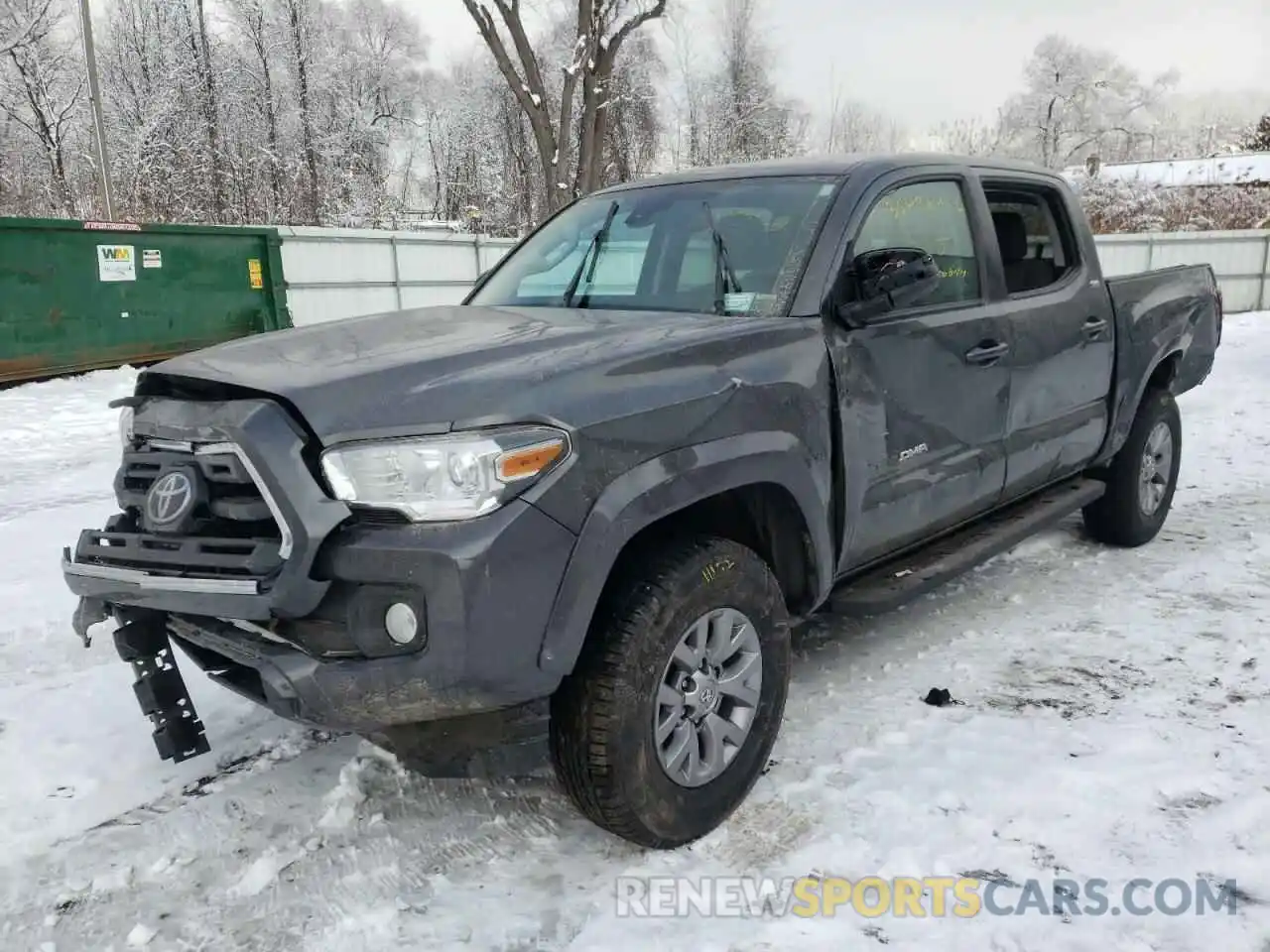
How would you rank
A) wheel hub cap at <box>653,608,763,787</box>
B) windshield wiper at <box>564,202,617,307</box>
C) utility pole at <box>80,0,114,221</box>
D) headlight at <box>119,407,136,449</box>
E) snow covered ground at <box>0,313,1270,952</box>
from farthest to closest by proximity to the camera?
utility pole at <box>80,0,114,221</box> < windshield wiper at <box>564,202,617,307</box> < headlight at <box>119,407,136,449</box> < wheel hub cap at <box>653,608,763,787</box> < snow covered ground at <box>0,313,1270,952</box>

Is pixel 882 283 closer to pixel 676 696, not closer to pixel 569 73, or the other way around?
pixel 676 696

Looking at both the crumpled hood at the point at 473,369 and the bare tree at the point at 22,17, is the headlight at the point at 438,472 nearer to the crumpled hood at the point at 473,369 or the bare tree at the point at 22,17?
the crumpled hood at the point at 473,369

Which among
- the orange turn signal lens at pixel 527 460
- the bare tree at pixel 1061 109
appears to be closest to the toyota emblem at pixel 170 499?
the orange turn signal lens at pixel 527 460

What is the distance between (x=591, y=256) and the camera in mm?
3660

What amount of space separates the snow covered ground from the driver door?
0.64m

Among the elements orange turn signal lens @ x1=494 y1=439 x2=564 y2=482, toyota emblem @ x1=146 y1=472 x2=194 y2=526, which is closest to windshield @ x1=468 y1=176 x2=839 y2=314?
orange turn signal lens @ x1=494 y1=439 x2=564 y2=482

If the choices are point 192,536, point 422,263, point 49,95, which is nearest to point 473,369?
point 192,536

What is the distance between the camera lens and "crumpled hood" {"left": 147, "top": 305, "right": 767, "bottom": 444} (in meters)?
2.18

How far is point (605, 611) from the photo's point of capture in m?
A: 2.41

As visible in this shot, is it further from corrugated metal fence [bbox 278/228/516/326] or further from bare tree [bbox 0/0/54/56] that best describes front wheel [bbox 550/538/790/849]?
bare tree [bbox 0/0/54/56]

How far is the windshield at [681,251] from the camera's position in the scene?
315cm

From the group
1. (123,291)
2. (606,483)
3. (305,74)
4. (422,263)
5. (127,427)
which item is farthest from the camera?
(305,74)

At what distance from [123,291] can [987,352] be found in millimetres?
11758

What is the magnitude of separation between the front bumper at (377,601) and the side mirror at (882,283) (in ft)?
4.54
